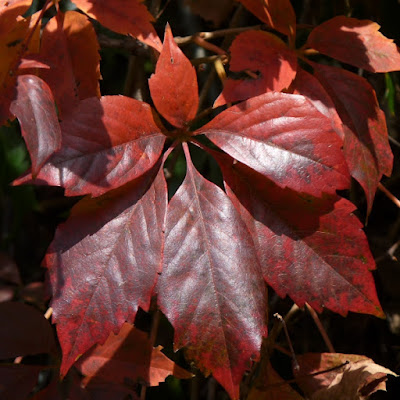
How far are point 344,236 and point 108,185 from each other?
0.25m

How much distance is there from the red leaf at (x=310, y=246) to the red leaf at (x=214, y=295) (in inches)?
1.2

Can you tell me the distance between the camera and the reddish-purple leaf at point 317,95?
0.63m

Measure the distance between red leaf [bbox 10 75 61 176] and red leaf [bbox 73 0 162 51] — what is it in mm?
139

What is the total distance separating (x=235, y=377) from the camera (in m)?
0.55

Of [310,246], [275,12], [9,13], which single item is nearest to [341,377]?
[310,246]

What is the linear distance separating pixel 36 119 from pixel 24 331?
338mm

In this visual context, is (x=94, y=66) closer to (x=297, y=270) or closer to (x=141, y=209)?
(x=141, y=209)

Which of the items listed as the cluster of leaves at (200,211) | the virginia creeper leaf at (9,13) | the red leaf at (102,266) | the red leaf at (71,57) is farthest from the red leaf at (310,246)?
the virginia creeper leaf at (9,13)

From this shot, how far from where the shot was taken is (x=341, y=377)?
2.36 feet

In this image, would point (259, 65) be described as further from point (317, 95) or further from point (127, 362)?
point (127, 362)

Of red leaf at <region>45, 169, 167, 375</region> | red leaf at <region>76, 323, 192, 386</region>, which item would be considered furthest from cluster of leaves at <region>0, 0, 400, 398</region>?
red leaf at <region>76, 323, 192, 386</region>

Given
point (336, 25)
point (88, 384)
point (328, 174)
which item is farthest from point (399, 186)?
point (88, 384)

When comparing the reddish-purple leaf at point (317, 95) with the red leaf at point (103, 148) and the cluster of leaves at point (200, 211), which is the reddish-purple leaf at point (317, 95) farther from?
the red leaf at point (103, 148)

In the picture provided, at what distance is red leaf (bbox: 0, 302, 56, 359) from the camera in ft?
2.33
